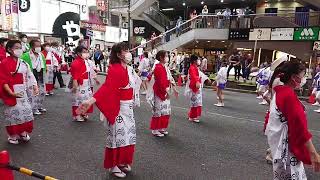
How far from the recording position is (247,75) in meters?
16.3

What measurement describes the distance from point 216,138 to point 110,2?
3018 centimetres

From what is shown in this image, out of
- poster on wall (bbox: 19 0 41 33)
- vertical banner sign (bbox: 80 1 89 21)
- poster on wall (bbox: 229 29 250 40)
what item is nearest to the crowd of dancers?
poster on wall (bbox: 229 29 250 40)

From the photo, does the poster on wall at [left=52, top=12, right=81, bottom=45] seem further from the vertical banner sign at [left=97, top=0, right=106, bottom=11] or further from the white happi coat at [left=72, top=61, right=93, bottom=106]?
the white happi coat at [left=72, top=61, right=93, bottom=106]

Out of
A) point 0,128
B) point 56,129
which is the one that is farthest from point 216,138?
point 0,128

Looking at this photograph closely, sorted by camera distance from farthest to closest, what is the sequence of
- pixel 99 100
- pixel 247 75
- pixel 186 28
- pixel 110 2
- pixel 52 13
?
pixel 110 2 < pixel 52 13 < pixel 186 28 < pixel 247 75 < pixel 99 100

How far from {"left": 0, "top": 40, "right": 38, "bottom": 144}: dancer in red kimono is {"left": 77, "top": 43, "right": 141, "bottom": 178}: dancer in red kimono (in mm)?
1920

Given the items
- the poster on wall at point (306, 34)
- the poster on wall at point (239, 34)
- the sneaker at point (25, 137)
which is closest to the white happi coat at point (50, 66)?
the sneaker at point (25, 137)

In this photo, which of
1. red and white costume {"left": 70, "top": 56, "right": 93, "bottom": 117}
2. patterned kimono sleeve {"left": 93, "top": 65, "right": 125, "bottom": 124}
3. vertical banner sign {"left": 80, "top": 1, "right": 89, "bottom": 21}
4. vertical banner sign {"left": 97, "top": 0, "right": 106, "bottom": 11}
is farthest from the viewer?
vertical banner sign {"left": 97, "top": 0, "right": 106, "bottom": 11}

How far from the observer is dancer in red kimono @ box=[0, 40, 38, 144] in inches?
202

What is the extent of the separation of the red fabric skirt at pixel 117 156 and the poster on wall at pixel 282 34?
53.8 ft

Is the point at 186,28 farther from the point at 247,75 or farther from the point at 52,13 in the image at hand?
the point at 52,13

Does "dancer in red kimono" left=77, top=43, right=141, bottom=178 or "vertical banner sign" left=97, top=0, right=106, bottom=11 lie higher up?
"vertical banner sign" left=97, top=0, right=106, bottom=11

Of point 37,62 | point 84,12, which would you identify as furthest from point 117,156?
point 84,12

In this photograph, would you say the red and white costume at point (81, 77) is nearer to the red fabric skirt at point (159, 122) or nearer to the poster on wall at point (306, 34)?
the red fabric skirt at point (159, 122)
